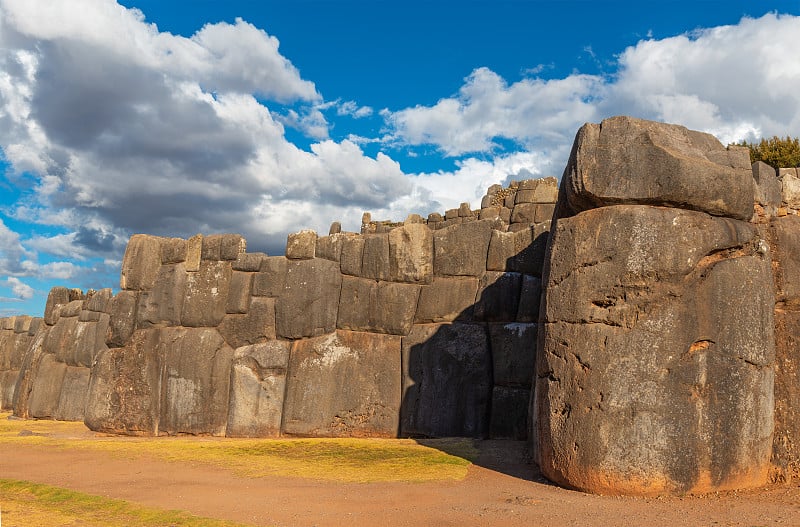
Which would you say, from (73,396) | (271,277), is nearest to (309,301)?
(271,277)

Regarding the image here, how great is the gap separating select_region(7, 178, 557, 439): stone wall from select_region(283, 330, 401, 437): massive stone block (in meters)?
0.02

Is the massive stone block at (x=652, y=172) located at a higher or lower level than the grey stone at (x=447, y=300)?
higher

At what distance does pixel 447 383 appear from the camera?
10.9 m

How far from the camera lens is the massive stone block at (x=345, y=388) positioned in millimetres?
11180

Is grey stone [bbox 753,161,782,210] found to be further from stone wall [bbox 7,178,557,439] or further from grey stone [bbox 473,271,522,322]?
grey stone [bbox 473,271,522,322]

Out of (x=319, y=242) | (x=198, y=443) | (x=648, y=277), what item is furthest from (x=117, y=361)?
(x=648, y=277)

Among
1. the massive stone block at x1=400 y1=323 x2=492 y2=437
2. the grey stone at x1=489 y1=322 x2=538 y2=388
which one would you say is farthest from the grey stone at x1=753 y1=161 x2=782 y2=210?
the massive stone block at x1=400 y1=323 x2=492 y2=437

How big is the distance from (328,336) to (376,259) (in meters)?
1.63

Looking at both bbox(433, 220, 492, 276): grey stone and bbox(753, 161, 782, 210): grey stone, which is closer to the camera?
bbox(753, 161, 782, 210): grey stone

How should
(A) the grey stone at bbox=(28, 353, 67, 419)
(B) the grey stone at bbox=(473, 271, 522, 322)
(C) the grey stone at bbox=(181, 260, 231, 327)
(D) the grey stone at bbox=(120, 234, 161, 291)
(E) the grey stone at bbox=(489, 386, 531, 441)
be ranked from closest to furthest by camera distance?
1. (E) the grey stone at bbox=(489, 386, 531, 441)
2. (B) the grey stone at bbox=(473, 271, 522, 322)
3. (C) the grey stone at bbox=(181, 260, 231, 327)
4. (D) the grey stone at bbox=(120, 234, 161, 291)
5. (A) the grey stone at bbox=(28, 353, 67, 419)

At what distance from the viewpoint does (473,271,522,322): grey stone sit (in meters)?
10.9

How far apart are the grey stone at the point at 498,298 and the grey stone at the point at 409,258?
42.5 inches

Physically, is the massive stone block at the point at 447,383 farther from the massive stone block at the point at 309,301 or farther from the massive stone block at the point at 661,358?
the massive stone block at the point at 661,358

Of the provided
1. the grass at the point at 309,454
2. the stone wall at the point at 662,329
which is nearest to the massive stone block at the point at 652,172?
the stone wall at the point at 662,329
